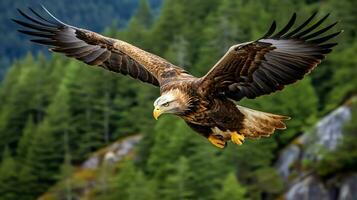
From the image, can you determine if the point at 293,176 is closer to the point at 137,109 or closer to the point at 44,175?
the point at 137,109

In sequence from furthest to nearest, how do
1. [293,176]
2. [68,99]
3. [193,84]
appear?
1. [68,99]
2. [293,176]
3. [193,84]

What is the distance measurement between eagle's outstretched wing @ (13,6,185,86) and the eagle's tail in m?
2.70

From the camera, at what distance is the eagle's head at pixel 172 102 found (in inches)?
480

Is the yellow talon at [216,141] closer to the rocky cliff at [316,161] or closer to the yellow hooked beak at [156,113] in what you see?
the yellow hooked beak at [156,113]

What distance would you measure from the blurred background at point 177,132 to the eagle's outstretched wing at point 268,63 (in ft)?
144

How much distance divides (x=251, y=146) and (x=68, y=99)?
3575 centimetres

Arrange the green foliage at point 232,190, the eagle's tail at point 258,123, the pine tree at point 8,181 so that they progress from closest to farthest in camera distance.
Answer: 1. the eagle's tail at point 258,123
2. the green foliage at point 232,190
3. the pine tree at point 8,181

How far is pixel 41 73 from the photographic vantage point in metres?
108

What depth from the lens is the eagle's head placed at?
40.0 feet

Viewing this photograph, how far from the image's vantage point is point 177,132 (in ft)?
234

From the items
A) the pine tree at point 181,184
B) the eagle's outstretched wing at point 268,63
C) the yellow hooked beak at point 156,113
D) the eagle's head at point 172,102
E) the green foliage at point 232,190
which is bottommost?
the yellow hooked beak at point 156,113

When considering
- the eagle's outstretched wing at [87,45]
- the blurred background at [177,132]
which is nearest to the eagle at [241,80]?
the eagle's outstretched wing at [87,45]

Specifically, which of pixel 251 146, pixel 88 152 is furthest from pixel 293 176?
pixel 88 152

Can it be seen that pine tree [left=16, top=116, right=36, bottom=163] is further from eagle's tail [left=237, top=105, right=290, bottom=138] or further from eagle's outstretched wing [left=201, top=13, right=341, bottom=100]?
eagle's outstretched wing [left=201, top=13, right=341, bottom=100]
